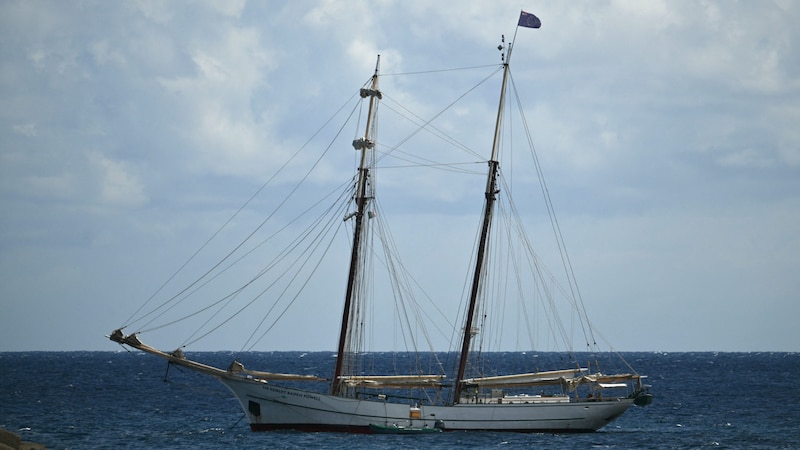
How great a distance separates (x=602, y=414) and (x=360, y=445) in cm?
1670

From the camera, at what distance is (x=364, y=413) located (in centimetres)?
6538

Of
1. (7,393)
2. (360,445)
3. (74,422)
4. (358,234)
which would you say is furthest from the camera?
(7,393)

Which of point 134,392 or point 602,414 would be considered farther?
point 134,392

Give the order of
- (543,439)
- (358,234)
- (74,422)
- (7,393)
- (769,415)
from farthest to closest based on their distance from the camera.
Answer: (7,393) < (769,415) < (74,422) < (358,234) < (543,439)

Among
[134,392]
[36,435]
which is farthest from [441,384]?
[134,392]

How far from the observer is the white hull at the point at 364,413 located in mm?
65375

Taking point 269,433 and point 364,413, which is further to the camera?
point 269,433

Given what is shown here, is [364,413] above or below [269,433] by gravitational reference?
above

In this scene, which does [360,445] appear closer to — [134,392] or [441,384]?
[441,384]

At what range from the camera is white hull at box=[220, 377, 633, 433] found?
65375 millimetres

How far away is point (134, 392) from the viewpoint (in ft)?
386

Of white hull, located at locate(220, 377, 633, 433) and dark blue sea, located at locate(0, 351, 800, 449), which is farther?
white hull, located at locate(220, 377, 633, 433)

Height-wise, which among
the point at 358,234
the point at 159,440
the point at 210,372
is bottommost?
the point at 159,440

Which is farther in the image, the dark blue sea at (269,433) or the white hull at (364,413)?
the white hull at (364,413)
